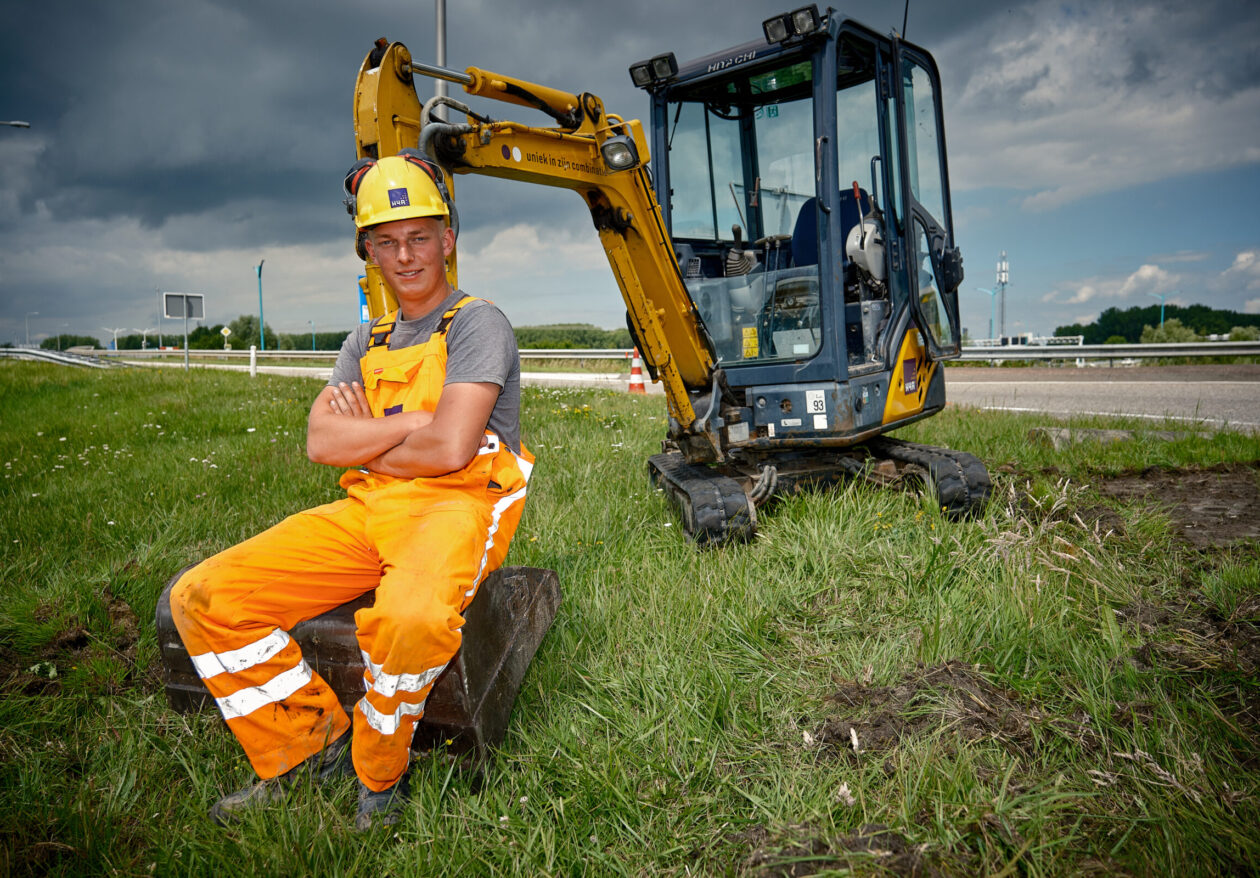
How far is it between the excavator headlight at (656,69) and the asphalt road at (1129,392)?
6.53 meters

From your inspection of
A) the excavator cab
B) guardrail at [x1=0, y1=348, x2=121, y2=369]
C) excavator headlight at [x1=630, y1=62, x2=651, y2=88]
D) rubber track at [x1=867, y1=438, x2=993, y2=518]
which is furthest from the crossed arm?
guardrail at [x1=0, y1=348, x2=121, y2=369]

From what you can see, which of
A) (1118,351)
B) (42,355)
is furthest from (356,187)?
(42,355)

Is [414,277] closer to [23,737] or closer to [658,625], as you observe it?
[658,625]

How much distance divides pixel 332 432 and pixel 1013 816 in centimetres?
242

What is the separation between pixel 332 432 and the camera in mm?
2678

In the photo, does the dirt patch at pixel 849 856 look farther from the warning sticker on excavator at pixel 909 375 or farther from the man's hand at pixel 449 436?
the warning sticker on excavator at pixel 909 375

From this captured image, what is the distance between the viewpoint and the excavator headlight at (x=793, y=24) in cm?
455

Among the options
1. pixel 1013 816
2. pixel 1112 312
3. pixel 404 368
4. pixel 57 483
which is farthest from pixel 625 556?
pixel 1112 312

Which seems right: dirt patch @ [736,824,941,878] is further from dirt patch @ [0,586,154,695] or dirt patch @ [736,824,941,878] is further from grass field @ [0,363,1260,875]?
dirt patch @ [0,586,154,695]

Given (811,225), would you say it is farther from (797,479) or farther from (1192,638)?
(1192,638)

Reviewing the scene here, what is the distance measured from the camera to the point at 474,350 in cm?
268

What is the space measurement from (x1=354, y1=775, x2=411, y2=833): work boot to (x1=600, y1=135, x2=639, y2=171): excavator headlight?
3505mm

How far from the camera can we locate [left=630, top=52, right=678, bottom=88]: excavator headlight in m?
5.36

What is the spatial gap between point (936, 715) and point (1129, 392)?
1193 cm
